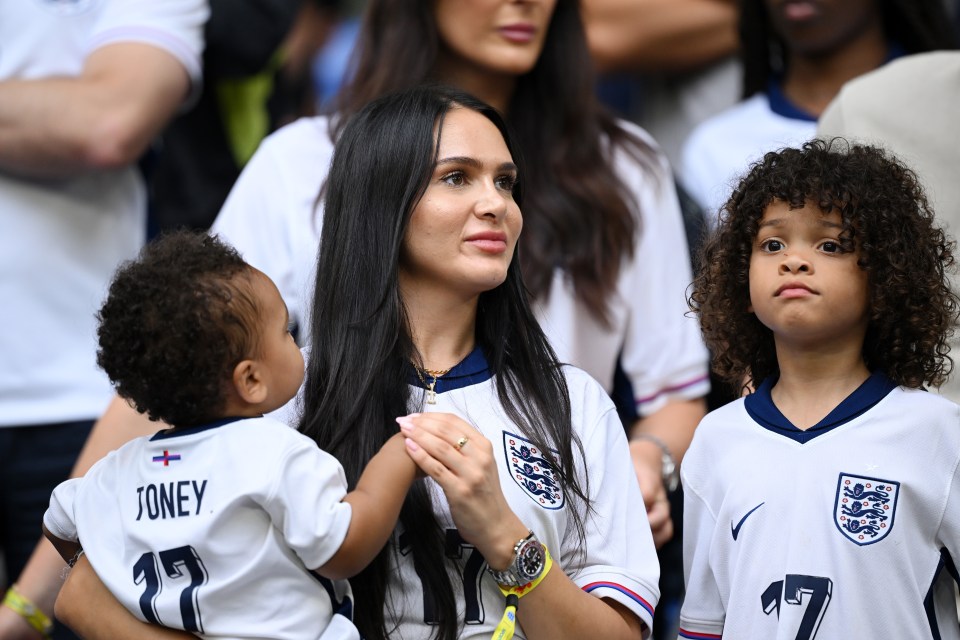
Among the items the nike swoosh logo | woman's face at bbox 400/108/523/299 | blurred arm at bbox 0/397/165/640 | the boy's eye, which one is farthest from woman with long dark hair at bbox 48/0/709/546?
the nike swoosh logo

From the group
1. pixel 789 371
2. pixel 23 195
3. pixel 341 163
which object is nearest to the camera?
pixel 789 371

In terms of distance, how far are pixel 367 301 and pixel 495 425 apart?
0.32 metres

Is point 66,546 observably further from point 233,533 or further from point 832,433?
point 832,433

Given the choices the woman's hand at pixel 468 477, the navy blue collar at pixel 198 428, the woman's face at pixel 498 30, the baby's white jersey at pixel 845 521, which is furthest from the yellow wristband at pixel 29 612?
the woman's face at pixel 498 30

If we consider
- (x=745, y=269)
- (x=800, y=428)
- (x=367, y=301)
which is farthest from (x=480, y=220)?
(x=800, y=428)

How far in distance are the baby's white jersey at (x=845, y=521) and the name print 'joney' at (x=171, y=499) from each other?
2.92ft

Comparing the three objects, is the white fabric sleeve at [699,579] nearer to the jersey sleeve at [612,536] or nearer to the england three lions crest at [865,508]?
the jersey sleeve at [612,536]

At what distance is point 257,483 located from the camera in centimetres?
196

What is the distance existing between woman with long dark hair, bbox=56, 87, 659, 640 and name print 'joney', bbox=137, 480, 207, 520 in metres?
0.22

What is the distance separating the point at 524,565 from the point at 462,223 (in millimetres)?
647

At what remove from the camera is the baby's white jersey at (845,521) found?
6.97ft

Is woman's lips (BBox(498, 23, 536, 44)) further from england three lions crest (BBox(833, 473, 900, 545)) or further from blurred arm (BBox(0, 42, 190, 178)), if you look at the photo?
england three lions crest (BBox(833, 473, 900, 545))

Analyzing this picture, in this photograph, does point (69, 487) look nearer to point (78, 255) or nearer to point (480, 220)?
point (480, 220)

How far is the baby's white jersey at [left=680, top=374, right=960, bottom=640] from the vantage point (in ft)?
6.97
